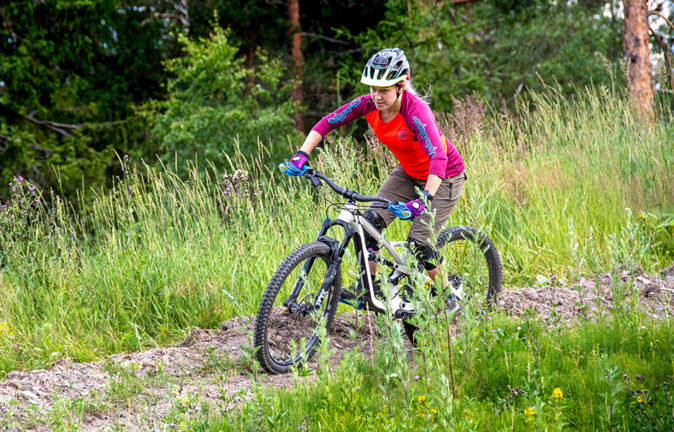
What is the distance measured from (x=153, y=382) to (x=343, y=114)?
2.29 meters

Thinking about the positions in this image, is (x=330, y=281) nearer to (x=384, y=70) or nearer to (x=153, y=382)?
(x=153, y=382)

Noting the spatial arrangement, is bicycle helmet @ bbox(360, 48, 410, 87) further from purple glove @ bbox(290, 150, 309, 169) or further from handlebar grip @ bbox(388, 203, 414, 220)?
handlebar grip @ bbox(388, 203, 414, 220)

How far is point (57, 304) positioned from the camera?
18.7 ft

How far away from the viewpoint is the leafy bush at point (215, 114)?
13.5 metres

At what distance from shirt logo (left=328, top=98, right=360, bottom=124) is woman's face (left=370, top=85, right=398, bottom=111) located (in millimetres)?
307

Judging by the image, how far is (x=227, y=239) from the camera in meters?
6.47

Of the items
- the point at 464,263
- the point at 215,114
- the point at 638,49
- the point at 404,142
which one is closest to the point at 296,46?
the point at 215,114

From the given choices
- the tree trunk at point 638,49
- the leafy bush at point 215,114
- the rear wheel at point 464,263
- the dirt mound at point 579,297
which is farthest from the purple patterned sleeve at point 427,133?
the leafy bush at point 215,114

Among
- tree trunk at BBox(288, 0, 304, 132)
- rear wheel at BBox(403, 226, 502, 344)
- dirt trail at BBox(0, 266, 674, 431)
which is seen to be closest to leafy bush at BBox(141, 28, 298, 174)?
tree trunk at BBox(288, 0, 304, 132)

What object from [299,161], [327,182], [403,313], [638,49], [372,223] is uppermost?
[638,49]

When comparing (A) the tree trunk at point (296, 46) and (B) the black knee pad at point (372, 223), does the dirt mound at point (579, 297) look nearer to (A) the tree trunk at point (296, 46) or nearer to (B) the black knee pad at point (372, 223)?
(B) the black knee pad at point (372, 223)

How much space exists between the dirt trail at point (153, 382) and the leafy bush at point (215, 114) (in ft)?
28.6

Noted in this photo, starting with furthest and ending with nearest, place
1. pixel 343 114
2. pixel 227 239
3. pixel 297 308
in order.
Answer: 1. pixel 227 239
2. pixel 343 114
3. pixel 297 308

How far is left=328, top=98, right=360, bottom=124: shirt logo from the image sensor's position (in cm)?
466
